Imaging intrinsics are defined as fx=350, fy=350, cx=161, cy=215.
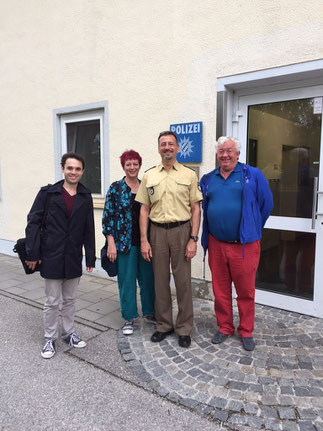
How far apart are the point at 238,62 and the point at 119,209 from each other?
2046 millimetres

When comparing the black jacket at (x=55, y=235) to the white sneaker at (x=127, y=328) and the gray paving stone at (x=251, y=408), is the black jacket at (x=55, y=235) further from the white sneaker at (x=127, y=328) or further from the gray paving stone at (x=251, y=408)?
the gray paving stone at (x=251, y=408)

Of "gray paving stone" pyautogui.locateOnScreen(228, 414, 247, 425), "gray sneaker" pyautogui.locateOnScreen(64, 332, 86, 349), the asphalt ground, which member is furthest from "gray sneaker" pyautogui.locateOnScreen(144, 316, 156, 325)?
"gray paving stone" pyautogui.locateOnScreen(228, 414, 247, 425)

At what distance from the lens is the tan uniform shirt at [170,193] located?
10.1ft

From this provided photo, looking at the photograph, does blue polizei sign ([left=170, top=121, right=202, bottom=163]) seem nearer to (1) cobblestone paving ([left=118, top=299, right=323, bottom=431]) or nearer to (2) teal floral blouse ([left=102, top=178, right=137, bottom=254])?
(2) teal floral blouse ([left=102, top=178, right=137, bottom=254])

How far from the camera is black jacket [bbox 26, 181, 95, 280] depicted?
9.85 feet

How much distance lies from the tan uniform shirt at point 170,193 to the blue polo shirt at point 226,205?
153 millimetres

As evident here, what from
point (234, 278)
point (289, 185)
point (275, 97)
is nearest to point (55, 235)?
point (234, 278)

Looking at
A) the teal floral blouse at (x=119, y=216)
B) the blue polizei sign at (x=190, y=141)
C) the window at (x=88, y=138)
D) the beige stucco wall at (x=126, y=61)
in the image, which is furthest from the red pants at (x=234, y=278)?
the window at (x=88, y=138)

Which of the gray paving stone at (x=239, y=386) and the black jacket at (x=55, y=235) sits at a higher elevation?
the black jacket at (x=55, y=235)

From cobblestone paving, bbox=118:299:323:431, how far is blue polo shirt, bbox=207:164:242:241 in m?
1.02

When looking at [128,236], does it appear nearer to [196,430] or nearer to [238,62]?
[196,430]

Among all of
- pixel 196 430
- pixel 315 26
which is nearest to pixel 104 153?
pixel 315 26

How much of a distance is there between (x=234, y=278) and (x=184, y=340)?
2.37 feet

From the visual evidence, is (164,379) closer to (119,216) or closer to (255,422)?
(255,422)
